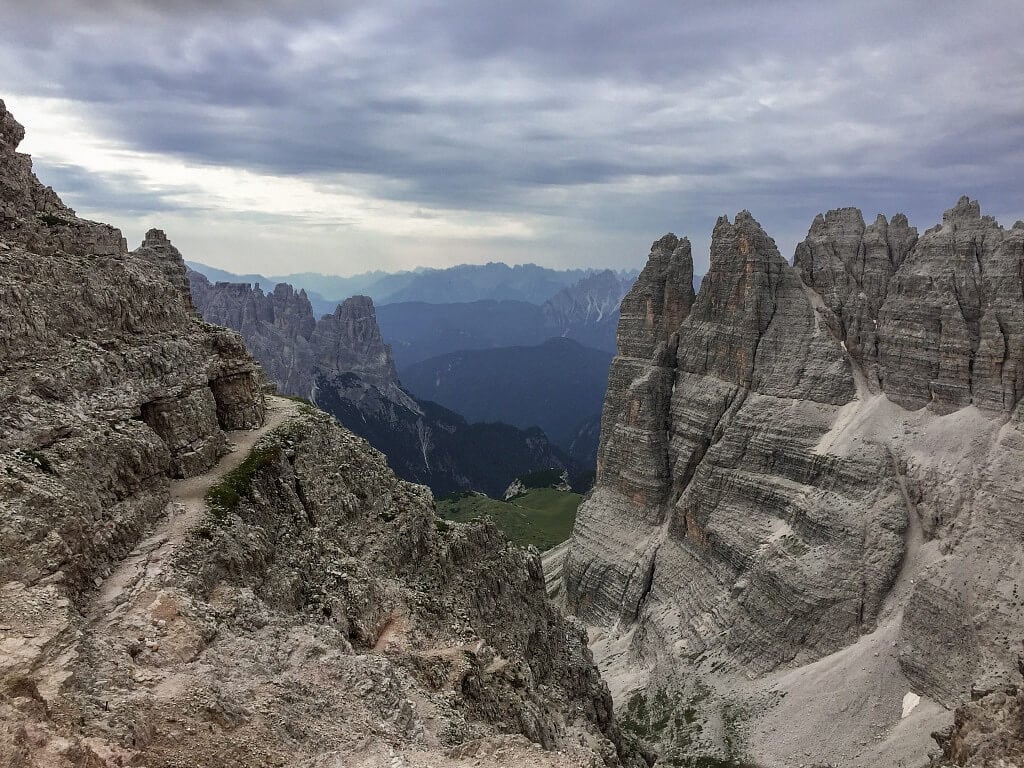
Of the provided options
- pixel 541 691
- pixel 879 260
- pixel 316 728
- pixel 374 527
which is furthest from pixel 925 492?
pixel 316 728

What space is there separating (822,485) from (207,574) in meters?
69.8

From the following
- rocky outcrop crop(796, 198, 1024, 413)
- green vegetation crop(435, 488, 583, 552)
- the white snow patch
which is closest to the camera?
the white snow patch

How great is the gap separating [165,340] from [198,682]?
25275 mm

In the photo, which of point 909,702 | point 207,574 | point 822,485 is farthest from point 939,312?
point 207,574

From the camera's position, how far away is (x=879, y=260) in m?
89.9

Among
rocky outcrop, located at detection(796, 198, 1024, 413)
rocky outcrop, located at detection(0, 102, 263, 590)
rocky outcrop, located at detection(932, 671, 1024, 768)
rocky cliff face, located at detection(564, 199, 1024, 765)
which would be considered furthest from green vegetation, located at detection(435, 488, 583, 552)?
rocky outcrop, located at detection(0, 102, 263, 590)

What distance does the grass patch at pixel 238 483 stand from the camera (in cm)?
3744

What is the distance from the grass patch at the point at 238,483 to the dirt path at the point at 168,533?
488 mm

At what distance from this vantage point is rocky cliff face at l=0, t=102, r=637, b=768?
2464cm

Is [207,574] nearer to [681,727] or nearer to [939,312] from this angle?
[681,727]

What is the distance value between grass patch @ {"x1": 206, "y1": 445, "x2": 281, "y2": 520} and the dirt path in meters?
0.49

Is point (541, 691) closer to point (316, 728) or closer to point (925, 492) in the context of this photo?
point (316, 728)

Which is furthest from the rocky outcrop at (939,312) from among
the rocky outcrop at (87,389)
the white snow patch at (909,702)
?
the rocky outcrop at (87,389)

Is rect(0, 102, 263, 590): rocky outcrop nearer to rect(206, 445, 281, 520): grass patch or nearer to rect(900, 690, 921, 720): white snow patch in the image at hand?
rect(206, 445, 281, 520): grass patch
